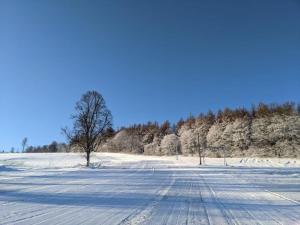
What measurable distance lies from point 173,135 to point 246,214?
94268mm

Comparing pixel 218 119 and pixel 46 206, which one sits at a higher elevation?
pixel 218 119

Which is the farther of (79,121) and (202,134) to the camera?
(202,134)

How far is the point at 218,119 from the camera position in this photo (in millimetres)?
86250

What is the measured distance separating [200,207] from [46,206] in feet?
15.7

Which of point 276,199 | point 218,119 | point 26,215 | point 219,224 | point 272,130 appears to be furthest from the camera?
point 218,119

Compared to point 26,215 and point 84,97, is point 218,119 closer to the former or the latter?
point 84,97

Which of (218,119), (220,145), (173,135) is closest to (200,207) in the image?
(220,145)

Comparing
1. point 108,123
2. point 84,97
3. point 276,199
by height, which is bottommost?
point 276,199

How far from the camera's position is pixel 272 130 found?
69.2m

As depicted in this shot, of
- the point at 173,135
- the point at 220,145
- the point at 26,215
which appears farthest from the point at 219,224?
the point at 173,135

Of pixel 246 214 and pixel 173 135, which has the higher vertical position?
pixel 173 135

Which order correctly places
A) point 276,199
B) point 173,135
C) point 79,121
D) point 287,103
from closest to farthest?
point 276,199, point 79,121, point 287,103, point 173,135

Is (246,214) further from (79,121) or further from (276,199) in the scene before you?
(79,121)

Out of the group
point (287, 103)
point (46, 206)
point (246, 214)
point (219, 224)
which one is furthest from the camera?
point (287, 103)
